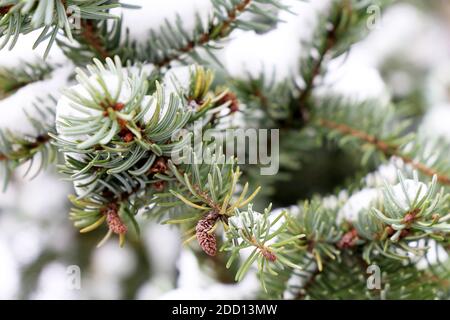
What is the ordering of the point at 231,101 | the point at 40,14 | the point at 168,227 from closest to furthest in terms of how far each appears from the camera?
the point at 40,14
the point at 231,101
the point at 168,227

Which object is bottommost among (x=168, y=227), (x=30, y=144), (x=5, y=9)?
(x=168, y=227)

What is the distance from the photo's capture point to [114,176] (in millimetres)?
412

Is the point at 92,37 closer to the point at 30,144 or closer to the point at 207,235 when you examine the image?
the point at 30,144

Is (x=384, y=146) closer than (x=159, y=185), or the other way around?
(x=159, y=185)

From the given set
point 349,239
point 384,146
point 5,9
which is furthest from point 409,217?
point 5,9

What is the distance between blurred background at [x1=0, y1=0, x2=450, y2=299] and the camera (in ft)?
1.69

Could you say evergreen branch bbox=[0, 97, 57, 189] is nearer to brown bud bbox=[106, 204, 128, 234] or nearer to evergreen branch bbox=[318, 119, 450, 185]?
brown bud bbox=[106, 204, 128, 234]

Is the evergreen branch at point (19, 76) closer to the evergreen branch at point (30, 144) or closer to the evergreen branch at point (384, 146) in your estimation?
the evergreen branch at point (30, 144)

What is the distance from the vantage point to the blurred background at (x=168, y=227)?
514 mm

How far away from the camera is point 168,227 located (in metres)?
0.57

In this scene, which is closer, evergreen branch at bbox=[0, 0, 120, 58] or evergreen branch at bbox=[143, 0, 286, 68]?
evergreen branch at bbox=[0, 0, 120, 58]

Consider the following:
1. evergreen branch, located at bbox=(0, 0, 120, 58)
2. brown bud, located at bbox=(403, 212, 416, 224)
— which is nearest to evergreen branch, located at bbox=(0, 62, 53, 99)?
evergreen branch, located at bbox=(0, 0, 120, 58)

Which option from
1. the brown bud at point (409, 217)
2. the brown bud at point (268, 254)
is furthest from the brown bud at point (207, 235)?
the brown bud at point (409, 217)

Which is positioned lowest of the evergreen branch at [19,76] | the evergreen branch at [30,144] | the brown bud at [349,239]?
the brown bud at [349,239]
